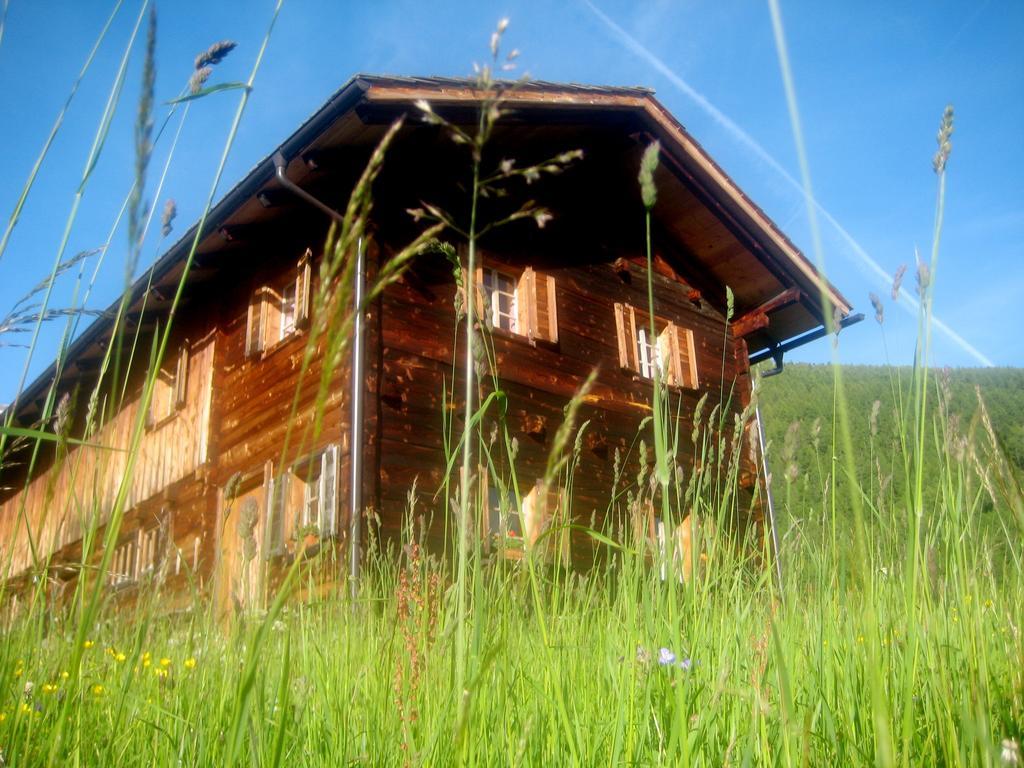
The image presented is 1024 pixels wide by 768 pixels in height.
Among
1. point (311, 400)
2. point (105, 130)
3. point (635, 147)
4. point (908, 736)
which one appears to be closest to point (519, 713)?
point (908, 736)

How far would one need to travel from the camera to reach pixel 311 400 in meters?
7.88

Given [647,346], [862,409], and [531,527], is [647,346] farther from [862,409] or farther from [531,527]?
[862,409]

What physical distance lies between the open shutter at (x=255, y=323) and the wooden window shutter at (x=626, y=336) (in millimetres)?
4073

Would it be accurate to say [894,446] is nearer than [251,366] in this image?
Yes

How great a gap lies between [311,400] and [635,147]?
5.03 m

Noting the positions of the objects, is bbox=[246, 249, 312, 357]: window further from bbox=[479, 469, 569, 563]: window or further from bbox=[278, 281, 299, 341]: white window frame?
bbox=[479, 469, 569, 563]: window

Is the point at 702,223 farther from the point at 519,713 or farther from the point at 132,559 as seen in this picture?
the point at 519,713

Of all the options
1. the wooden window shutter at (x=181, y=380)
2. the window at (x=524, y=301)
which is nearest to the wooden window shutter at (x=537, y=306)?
the window at (x=524, y=301)

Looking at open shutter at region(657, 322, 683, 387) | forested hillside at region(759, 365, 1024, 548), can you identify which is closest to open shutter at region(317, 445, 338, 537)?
forested hillside at region(759, 365, 1024, 548)

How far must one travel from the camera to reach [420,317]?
8.34 metres

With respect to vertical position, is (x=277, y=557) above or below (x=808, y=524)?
above

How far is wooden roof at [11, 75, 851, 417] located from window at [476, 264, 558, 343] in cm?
147

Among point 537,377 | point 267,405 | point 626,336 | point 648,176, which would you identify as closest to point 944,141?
point 648,176

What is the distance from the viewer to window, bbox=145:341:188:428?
1058 cm
